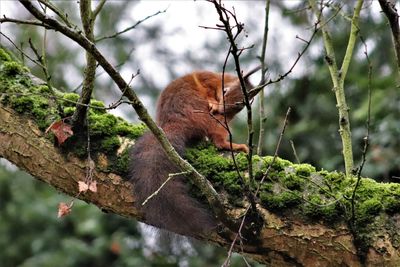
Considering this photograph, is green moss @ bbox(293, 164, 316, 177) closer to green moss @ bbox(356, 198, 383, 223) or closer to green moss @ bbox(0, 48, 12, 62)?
green moss @ bbox(356, 198, 383, 223)

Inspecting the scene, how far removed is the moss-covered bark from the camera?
2.99 metres

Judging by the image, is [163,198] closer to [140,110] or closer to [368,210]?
[140,110]

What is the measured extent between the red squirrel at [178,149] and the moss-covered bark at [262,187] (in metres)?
0.10

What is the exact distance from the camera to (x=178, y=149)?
3.45 meters

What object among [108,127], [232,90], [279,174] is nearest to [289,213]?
[279,174]

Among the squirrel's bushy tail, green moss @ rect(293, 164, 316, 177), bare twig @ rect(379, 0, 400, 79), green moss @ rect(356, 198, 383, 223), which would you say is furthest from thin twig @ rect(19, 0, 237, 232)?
bare twig @ rect(379, 0, 400, 79)

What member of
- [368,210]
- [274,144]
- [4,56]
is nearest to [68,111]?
[4,56]

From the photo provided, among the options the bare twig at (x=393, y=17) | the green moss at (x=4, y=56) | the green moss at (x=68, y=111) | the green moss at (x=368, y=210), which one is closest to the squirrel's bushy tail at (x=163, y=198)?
the green moss at (x=68, y=111)

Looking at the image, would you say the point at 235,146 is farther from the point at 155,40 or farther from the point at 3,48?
the point at 155,40

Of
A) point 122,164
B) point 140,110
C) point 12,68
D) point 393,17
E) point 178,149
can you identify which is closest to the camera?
point 140,110

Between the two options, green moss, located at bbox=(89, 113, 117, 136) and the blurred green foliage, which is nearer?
green moss, located at bbox=(89, 113, 117, 136)

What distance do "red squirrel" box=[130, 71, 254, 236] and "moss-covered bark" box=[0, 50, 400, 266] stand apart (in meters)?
0.10

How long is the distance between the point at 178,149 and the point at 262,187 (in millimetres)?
546

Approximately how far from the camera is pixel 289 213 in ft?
10.1
